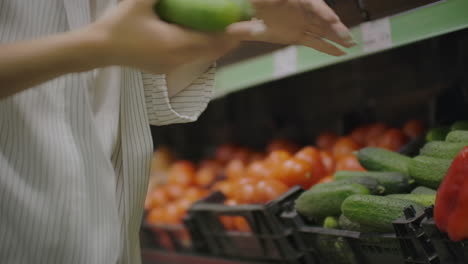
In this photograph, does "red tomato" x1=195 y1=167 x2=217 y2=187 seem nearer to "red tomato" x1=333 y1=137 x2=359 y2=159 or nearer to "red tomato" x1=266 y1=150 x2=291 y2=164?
"red tomato" x1=266 y1=150 x2=291 y2=164

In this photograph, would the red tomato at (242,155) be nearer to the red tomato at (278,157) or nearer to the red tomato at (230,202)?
the red tomato at (278,157)

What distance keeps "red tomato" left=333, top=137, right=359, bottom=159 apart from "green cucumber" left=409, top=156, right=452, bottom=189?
1.70 ft

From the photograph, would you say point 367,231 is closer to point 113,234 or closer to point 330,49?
point 330,49

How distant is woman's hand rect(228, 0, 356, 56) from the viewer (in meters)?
0.94

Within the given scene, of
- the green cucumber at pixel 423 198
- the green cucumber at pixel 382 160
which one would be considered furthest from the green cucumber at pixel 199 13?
the green cucumber at pixel 382 160

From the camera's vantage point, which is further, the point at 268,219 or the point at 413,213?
the point at 268,219

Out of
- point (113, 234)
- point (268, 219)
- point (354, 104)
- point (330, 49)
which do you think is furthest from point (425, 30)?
point (354, 104)

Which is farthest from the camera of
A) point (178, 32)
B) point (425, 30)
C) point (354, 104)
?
point (354, 104)

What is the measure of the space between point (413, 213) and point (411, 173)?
0.83 feet

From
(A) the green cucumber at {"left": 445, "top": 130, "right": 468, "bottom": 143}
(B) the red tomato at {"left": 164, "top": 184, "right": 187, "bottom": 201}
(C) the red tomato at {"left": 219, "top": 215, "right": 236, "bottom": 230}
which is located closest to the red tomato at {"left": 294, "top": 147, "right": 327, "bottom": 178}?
(C) the red tomato at {"left": 219, "top": 215, "right": 236, "bottom": 230}

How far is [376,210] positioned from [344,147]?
2.33 feet

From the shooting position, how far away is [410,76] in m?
1.92

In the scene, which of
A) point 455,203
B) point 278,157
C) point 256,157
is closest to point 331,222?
point 455,203

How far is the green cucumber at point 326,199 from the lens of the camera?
1.18 meters
